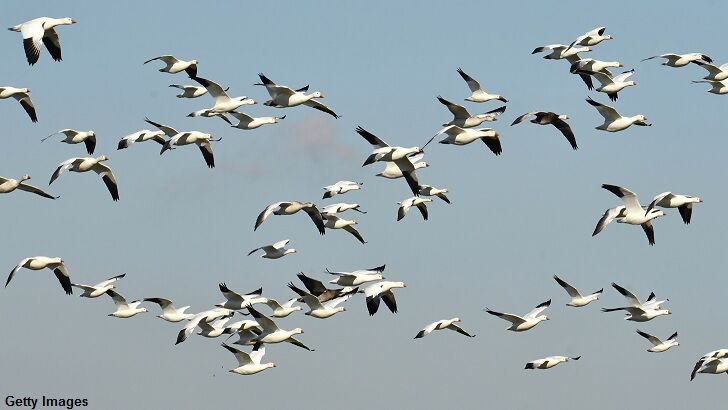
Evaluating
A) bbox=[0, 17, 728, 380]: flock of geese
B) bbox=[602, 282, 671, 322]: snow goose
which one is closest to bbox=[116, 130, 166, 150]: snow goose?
bbox=[0, 17, 728, 380]: flock of geese

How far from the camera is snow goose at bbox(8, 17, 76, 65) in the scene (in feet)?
119

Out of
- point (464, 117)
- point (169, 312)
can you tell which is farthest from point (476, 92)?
point (169, 312)

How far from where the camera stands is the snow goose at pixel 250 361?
→ 40.7 metres

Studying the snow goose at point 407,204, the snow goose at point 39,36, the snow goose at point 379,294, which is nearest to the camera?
the snow goose at point 39,36

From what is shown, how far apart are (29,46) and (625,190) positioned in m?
12.3

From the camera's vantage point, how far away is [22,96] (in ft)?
134

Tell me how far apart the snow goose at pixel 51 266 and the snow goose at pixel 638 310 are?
1177cm

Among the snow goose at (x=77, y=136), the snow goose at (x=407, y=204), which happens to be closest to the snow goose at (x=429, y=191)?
the snow goose at (x=407, y=204)

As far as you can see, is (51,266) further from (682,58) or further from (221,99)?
(682,58)

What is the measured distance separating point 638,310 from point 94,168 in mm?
12180

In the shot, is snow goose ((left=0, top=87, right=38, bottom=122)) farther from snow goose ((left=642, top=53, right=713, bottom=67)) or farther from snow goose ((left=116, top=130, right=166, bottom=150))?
snow goose ((left=642, top=53, right=713, bottom=67))

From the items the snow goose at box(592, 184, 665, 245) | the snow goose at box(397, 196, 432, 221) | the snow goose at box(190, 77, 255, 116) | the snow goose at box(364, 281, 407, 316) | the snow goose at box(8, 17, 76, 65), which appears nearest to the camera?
the snow goose at box(8, 17, 76, 65)

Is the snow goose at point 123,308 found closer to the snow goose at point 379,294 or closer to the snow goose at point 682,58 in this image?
the snow goose at point 379,294

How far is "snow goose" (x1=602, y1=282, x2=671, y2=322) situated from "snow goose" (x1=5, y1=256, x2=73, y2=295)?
11.8m
